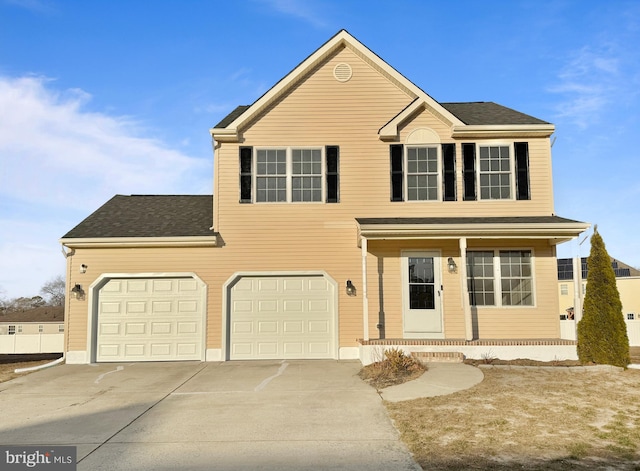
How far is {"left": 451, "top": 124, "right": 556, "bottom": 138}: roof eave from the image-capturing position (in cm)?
1302

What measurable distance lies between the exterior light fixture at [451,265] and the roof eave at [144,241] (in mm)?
6274

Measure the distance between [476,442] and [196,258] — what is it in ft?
29.8

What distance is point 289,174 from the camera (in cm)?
1323

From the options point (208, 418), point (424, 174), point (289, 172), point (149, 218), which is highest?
point (289, 172)

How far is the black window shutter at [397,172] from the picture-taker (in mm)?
13117

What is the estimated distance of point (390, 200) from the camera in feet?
43.0

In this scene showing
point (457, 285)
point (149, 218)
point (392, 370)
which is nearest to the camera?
point (392, 370)

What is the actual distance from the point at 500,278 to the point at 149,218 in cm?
1015

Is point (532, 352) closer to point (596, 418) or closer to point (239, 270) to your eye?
point (596, 418)

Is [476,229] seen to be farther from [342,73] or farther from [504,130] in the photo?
[342,73]

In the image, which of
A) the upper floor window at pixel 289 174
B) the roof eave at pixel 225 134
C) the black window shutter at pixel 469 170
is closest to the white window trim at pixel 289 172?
the upper floor window at pixel 289 174

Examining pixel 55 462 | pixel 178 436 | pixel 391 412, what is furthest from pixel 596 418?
pixel 55 462

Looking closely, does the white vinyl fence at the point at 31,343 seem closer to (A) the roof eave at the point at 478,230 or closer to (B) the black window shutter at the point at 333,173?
(B) the black window shutter at the point at 333,173

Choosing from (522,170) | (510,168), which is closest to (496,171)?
(510,168)
